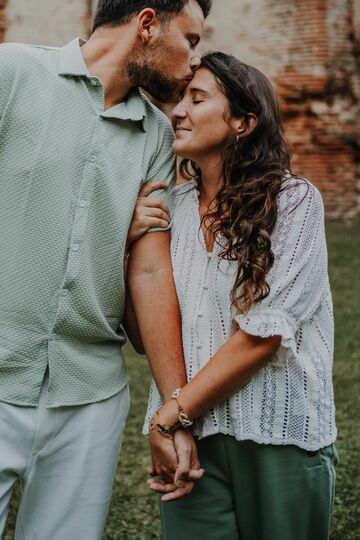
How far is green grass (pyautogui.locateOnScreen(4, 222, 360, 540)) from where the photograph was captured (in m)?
3.99

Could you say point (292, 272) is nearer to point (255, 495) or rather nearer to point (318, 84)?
point (255, 495)

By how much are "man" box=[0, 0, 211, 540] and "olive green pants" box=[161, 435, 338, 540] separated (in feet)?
0.38

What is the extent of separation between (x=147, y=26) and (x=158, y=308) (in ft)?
2.63

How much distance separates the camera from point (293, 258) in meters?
2.29

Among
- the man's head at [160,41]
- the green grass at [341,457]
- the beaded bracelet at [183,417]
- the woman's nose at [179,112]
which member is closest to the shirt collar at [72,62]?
the man's head at [160,41]

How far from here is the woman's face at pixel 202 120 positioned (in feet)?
7.98

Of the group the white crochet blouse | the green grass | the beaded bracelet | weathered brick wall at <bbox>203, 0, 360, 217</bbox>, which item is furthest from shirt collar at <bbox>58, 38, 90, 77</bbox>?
weathered brick wall at <bbox>203, 0, 360, 217</bbox>

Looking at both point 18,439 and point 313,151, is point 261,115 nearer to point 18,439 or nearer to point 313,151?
point 18,439

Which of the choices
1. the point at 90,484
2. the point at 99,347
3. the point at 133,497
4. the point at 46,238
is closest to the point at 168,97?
the point at 46,238

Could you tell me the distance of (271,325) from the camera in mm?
2250

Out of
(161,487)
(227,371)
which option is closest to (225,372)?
(227,371)

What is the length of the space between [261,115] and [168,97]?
28 centimetres

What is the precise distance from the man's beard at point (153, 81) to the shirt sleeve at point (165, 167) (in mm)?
112

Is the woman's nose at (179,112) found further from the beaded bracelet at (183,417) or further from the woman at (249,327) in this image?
the beaded bracelet at (183,417)
